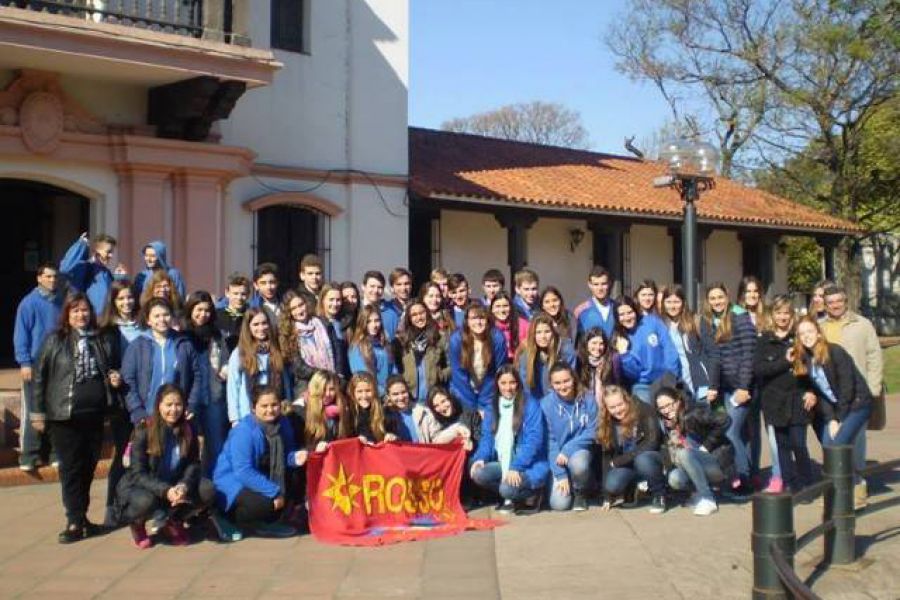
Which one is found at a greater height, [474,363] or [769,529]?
[474,363]

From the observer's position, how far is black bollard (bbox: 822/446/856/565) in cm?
600

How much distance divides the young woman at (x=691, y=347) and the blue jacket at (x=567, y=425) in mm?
1042

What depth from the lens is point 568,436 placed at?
8.12m

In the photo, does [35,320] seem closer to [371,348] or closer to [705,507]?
[371,348]

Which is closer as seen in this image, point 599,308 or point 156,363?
point 156,363

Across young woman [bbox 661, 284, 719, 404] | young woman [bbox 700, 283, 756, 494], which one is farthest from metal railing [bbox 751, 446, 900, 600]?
young woman [bbox 661, 284, 719, 404]

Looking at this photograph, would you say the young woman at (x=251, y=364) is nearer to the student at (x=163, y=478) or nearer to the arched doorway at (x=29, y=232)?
the student at (x=163, y=478)

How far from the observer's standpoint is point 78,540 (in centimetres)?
726

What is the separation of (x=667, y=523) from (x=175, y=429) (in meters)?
3.47

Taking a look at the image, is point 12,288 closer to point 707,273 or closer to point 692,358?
point 692,358

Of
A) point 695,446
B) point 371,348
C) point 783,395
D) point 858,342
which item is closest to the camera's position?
point 695,446

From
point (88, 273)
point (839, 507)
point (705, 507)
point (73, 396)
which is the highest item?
point (88, 273)

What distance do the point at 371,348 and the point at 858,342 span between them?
12.2 ft

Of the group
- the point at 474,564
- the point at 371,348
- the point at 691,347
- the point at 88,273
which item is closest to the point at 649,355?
the point at 691,347
